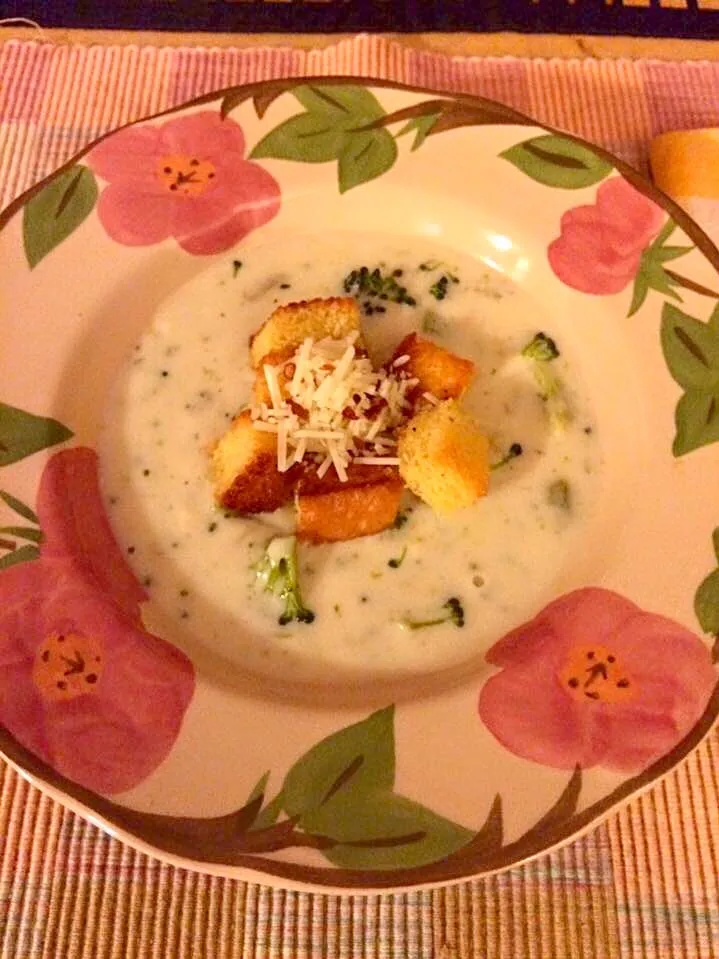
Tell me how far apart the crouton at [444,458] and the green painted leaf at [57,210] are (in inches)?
23.2

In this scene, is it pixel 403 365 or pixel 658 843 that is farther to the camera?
pixel 403 365

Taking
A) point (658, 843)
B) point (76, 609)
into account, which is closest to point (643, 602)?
point (658, 843)

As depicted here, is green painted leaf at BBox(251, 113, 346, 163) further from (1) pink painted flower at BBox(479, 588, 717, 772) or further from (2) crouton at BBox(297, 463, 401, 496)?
(1) pink painted flower at BBox(479, 588, 717, 772)

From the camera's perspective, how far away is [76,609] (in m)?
1.04

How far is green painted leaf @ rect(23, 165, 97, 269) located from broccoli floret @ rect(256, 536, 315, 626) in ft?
1.81

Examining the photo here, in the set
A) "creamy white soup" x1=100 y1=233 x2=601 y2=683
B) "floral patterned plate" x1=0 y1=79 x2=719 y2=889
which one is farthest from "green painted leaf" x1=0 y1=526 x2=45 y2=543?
"creamy white soup" x1=100 y1=233 x2=601 y2=683

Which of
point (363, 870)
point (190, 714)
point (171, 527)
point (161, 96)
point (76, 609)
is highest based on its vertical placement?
point (161, 96)

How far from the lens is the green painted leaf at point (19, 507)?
110 cm

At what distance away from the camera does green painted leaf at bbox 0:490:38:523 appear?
110 cm

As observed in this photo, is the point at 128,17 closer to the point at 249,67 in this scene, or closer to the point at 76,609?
the point at 249,67

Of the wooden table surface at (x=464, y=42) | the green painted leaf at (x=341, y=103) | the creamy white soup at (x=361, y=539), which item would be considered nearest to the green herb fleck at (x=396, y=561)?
the creamy white soup at (x=361, y=539)

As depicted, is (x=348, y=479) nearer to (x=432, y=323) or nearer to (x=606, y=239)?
(x=432, y=323)

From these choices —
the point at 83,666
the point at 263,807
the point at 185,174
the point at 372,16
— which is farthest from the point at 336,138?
the point at 263,807

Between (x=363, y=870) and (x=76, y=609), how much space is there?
44 centimetres
